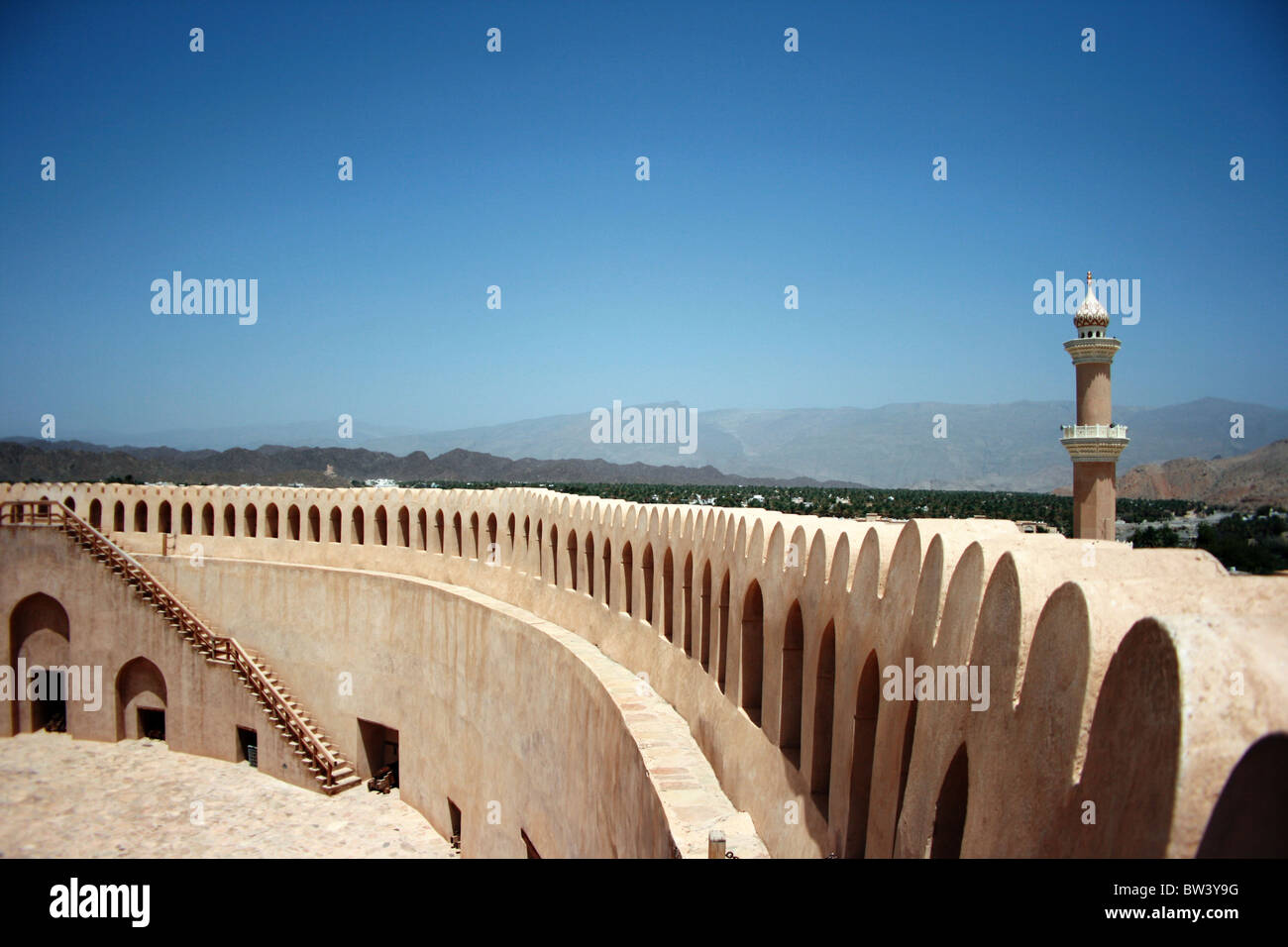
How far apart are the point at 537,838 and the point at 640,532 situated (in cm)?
441

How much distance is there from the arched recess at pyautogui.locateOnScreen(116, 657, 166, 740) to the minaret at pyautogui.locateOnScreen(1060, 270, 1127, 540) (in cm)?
2204

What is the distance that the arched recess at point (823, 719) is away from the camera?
6.39 m

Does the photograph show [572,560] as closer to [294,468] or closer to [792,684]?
[792,684]

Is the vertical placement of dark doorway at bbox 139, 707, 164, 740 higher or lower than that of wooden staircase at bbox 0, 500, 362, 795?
lower

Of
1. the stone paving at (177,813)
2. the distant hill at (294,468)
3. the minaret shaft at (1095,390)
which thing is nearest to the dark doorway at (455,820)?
the stone paving at (177,813)

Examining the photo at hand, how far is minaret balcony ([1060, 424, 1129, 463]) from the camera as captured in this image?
1716 cm

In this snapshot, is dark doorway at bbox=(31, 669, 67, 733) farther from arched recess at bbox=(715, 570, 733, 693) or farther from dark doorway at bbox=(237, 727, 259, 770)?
arched recess at bbox=(715, 570, 733, 693)

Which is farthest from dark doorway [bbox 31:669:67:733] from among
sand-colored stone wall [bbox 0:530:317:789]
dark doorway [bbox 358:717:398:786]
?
dark doorway [bbox 358:717:398:786]

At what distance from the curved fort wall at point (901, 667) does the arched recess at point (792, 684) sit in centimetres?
2

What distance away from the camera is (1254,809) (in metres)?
2.14

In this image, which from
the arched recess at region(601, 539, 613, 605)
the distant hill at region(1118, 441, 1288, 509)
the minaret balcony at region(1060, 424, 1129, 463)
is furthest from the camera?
the distant hill at region(1118, 441, 1288, 509)

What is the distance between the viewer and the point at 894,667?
4.81 meters

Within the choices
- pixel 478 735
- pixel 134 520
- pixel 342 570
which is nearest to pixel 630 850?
pixel 478 735

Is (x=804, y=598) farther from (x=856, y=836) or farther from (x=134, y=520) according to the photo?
(x=134, y=520)
